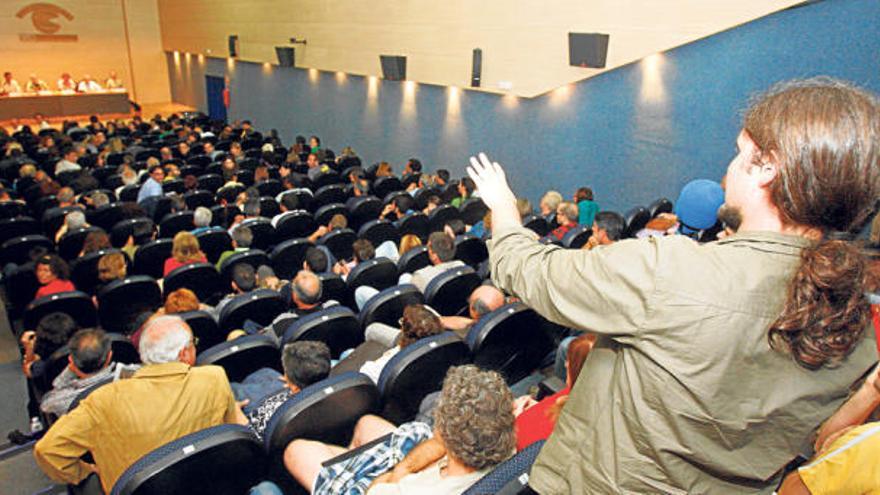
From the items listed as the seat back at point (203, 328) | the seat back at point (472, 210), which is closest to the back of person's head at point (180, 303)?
the seat back at point (203, 328)

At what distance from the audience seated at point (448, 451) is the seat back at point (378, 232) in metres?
4.36

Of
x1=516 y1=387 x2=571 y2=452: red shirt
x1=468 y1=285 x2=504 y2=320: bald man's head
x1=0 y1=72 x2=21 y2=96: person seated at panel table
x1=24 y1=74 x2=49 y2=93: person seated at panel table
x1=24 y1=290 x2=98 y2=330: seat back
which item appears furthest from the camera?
x1=24 y1=74 x2=49 y2=93: person seated at panel table

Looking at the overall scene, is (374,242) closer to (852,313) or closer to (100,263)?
(100,263)

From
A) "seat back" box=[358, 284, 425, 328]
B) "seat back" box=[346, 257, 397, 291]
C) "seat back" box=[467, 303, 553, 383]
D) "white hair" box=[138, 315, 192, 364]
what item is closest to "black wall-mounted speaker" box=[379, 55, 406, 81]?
"seat back" box=[346, 257, 397, 291]

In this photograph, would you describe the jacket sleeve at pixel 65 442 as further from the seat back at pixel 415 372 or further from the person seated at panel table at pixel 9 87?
the person seated at panel table at pixel 9 87

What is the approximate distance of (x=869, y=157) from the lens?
0.96 metres

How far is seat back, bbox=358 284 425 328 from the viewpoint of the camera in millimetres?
4086

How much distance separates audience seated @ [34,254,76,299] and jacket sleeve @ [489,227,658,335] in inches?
202

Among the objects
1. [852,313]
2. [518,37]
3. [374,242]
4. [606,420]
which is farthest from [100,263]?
[518,37]

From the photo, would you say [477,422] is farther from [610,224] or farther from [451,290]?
[610,224]

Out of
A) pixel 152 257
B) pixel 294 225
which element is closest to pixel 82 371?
pixel 152 257

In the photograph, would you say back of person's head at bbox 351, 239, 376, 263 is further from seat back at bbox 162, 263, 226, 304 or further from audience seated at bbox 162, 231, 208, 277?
audience seated at bbox 162, 231, 208, 277

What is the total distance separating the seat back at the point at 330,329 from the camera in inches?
143

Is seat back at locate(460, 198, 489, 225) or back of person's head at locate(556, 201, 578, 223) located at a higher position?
back of person's head at locate(556, 201, 578, 223)
